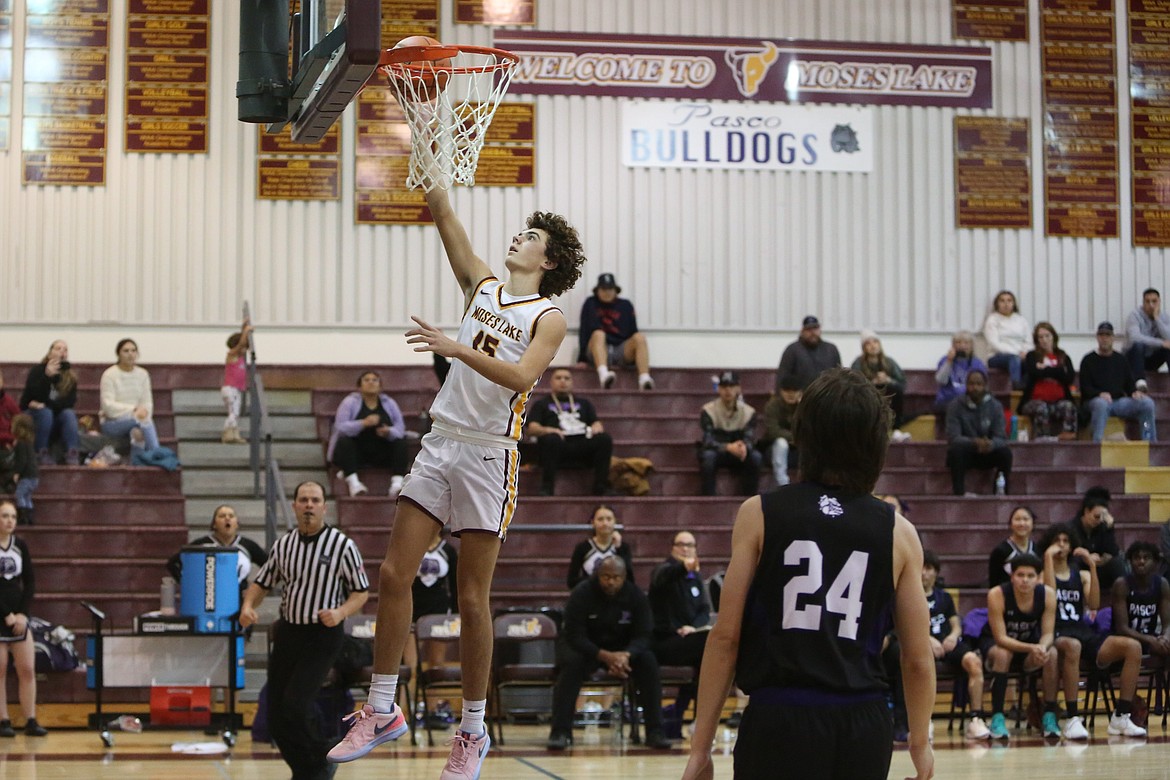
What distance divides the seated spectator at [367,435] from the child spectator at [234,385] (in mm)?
1335

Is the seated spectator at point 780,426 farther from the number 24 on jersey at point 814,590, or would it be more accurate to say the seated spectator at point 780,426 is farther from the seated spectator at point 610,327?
the number 24 on jersey at point 814,590

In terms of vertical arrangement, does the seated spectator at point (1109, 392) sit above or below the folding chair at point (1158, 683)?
above

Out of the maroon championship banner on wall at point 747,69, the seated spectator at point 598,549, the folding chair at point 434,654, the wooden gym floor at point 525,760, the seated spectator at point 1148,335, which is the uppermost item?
the maroon championship banner on wall at point 747,69

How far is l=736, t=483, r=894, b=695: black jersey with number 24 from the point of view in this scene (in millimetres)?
3650

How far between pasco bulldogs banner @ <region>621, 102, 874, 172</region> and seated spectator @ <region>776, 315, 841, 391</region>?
3085 mm

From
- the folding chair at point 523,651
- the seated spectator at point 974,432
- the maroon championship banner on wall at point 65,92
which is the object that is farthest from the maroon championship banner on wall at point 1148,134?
the maroon championship banner on wall at point 65,92

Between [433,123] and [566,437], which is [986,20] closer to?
[566,437]

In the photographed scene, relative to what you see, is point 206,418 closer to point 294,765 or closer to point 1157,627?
point 294,765

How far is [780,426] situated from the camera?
15.2m

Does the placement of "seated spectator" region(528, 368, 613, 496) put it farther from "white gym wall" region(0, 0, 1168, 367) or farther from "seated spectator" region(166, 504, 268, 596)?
"seated spectator" region(166, 504, 268, 596)

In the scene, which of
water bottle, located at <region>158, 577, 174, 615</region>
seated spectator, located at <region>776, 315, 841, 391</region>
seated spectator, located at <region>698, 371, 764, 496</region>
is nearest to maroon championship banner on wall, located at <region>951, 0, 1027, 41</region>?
seated spectator, located at <region>776, 315, 841, 391</region>

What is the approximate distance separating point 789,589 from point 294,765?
213 inches

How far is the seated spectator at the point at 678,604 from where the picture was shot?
11609 mm

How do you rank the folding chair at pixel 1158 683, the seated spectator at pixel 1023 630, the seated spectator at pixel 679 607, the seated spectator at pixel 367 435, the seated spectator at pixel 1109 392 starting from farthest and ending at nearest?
1. the seated spectator at pixel 1109 392
2. the seated spectator at pixel 367 435
3. the folding chair at pixel 1158 683
4. the seated spectator at pixel 1023 630
5. the seated spectator at pixel 679 607
